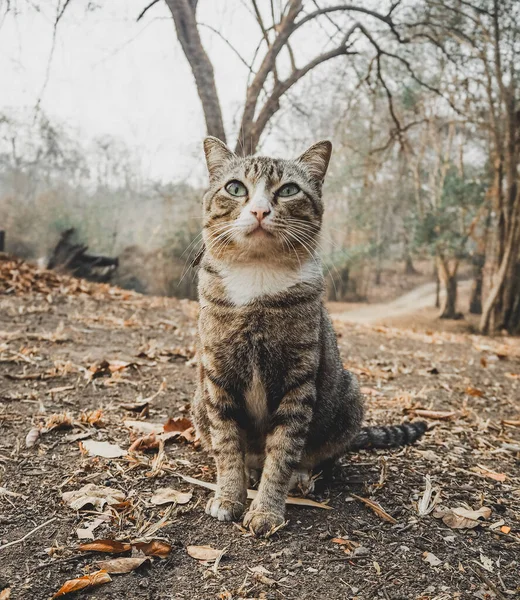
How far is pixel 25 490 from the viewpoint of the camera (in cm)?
200

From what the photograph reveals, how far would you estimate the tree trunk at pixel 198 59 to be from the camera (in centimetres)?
548

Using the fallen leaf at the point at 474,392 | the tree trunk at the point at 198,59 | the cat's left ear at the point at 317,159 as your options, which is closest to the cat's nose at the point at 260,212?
the cat's left ear at the point at 317,159

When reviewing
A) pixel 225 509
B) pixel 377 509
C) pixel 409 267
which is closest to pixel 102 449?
pixel 225 509

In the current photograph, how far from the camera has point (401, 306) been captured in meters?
13.2

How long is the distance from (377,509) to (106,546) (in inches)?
41.1

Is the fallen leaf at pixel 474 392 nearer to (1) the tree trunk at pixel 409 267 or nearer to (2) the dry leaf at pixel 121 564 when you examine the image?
(2) the dry leaf at pixel 121 564

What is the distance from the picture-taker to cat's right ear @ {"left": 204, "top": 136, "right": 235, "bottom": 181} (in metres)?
2.49

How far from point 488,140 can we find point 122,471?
10440 millimetres

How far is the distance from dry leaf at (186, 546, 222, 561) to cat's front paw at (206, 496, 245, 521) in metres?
0.19

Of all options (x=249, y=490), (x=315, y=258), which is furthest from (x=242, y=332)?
(x=249, y=490)

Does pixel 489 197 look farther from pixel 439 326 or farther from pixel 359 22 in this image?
pixel 359 22

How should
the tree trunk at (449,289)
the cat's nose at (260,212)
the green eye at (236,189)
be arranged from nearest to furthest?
the cat's nose at (260,212)
the green eye at (236,189)
the tree trunk at (449,289)

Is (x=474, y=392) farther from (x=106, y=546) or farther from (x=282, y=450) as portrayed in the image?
(x=106, y=546)

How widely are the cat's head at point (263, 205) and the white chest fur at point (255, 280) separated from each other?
44mm
